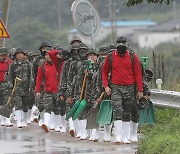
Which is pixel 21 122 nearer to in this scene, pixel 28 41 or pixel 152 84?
pixel 152 84

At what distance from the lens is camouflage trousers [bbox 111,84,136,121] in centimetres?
1650

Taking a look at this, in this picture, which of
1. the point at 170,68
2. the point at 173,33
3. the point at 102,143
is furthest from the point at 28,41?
the point at 102,143

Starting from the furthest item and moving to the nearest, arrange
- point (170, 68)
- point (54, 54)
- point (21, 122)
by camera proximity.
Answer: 1. point (170, 68)
2. point (21, 122)
3. point (54, 54)

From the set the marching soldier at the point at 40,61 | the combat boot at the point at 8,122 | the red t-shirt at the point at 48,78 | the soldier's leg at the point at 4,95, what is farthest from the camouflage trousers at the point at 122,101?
the soldier's leg at the point at 4,95

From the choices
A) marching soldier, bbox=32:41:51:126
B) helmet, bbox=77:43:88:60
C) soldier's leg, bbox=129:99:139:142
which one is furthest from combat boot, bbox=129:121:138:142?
marching soldier, bbox=32:41:51:126

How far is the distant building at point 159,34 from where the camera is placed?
97188 mm

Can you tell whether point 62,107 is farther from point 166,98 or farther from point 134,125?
point 134,125

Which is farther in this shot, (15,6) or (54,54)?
(15,6)

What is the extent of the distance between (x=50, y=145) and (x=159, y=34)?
276 ft

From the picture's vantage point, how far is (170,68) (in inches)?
971

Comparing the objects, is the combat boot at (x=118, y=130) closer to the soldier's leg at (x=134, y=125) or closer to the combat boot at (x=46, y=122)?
the soldier's leg at (x=134, y=125)

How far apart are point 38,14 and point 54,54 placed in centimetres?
7569

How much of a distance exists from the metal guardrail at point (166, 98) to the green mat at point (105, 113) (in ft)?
6.54

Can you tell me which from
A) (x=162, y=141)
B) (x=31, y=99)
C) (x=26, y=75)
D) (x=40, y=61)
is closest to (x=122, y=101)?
(x=162, y=141)
